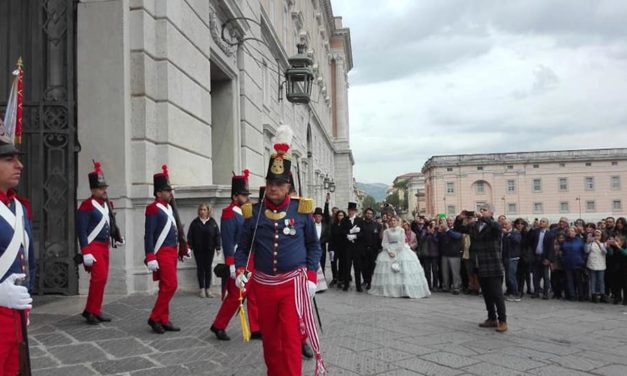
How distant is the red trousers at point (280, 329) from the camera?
4309 millimetres

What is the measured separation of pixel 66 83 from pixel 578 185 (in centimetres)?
8687

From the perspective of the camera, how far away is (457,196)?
84375 mm

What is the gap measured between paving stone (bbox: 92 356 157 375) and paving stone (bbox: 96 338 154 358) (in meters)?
0.18

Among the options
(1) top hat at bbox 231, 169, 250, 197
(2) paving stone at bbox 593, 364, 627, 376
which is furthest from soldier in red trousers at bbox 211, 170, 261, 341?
(2) paving stone at bbox 593, 364, 627, 376

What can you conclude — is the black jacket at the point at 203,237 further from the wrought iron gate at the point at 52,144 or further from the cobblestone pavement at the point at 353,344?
the wrought iron gate at the point at 52,144

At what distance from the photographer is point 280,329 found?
446 centimetres

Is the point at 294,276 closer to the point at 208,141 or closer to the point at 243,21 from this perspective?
the point at 208,141

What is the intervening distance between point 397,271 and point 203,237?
4821mm

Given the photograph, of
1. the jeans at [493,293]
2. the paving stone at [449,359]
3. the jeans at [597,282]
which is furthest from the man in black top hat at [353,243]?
the paving stone at [449,359]

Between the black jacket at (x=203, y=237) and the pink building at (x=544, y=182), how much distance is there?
76561 millimetres

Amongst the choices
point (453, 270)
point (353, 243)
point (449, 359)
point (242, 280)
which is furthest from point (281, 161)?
point (453, 270)

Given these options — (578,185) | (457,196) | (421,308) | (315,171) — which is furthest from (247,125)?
(578,185)

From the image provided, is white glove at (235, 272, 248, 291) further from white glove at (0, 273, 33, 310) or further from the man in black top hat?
the man in black top hat

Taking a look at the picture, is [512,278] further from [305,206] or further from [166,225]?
[305,206]
